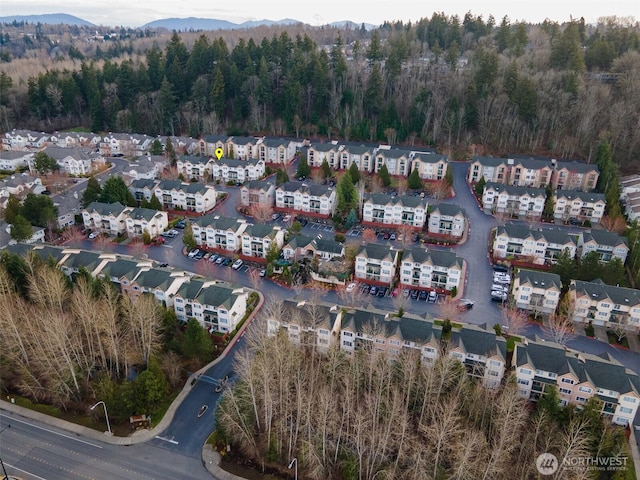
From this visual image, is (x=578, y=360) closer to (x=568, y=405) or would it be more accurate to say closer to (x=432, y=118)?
(x=568, y=405)

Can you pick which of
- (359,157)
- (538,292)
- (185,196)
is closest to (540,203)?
(538,292)

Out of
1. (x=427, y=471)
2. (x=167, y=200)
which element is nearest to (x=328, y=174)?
(x=167, y=200)

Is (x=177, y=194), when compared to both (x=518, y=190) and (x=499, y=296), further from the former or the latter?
(x=518, y=190)

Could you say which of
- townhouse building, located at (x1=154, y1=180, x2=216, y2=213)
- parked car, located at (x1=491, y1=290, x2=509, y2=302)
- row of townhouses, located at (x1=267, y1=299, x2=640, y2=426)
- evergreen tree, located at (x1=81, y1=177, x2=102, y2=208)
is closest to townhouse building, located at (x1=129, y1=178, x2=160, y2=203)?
townhouse building, located at (x1=154, y1=180, x2=216, y2=213)

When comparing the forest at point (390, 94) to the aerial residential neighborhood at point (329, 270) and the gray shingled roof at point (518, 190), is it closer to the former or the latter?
the aerial residential neighborhood at point (329, 270)

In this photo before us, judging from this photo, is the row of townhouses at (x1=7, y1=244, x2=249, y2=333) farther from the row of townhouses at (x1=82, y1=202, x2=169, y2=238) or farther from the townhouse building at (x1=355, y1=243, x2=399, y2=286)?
the townhouse building at (x1=355, y1=243, x2=399, y2=286)

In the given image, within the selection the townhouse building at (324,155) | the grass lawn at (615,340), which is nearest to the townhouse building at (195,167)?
the townhouse building at (324,155)
